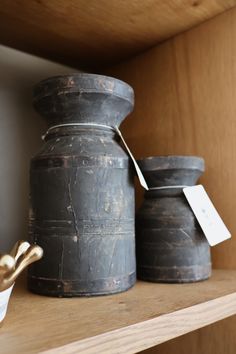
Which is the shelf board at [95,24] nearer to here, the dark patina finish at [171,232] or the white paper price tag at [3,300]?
the dark patina finish at [171,232]

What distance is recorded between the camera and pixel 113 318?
1.39ft

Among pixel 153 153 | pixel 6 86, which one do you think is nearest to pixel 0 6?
pixel 6 86

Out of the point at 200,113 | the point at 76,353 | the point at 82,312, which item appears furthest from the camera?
the point at 200,113

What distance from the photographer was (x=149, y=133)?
0.81 meters

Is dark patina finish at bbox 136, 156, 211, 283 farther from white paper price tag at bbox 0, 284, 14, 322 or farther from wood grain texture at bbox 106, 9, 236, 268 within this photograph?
white paper price tag at bbox 0, 284, 14, 322

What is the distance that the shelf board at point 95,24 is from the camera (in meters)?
0.66

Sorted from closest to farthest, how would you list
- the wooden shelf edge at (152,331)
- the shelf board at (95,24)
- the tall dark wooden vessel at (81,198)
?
the wooden shelf edge at (152,331) < the tall dark wooden vessel at (81,198) < the shelf board at (95,24)

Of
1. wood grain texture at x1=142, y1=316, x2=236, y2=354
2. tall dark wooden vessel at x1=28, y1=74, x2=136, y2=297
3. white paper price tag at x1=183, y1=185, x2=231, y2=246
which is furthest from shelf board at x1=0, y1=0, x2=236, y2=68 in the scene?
wood grain texture at x1=142, y1=316, x2=236, y2=354

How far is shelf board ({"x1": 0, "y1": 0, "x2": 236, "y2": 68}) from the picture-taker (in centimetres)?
66

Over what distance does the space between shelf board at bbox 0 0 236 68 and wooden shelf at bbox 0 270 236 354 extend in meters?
0.44

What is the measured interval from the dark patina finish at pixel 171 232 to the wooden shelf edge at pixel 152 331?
0.32 ft

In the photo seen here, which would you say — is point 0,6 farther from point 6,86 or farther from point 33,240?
point 33,240

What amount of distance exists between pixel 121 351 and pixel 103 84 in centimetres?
35

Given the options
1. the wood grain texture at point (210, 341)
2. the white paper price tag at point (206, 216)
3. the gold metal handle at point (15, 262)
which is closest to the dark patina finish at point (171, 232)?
the white paper price tag at point (206, 216)
